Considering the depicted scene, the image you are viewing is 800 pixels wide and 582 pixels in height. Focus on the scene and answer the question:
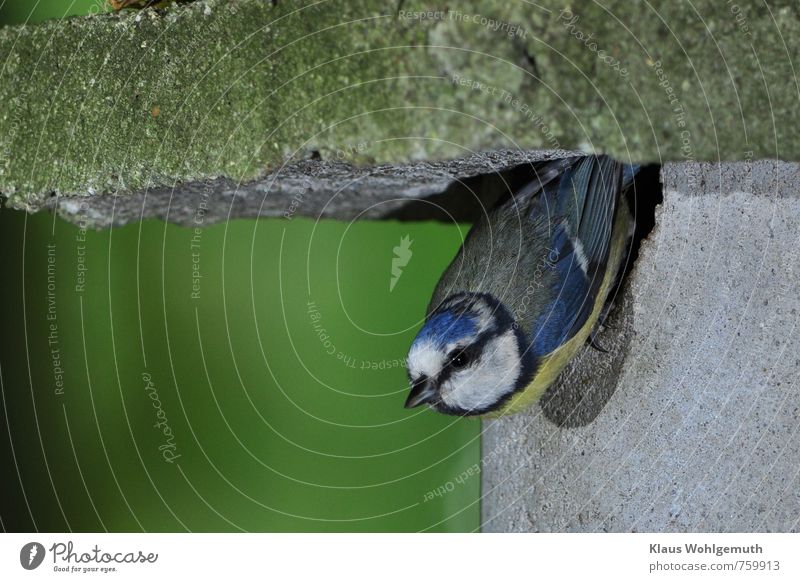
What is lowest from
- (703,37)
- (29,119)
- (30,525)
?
(30,525)

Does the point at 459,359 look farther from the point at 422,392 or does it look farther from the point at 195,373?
the point at 195,373

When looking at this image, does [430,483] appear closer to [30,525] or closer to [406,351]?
[406,351]

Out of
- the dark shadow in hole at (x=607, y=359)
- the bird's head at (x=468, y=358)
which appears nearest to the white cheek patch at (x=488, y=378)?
the bird's head at (x=468, y=358)

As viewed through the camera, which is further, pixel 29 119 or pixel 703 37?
pixel 29 119

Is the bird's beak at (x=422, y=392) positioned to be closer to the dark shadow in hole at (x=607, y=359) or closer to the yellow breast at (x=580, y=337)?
the yellow breast at (x=580, y=337)

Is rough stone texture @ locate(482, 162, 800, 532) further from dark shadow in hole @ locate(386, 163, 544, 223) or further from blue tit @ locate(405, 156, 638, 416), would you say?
dark shadow in hole @ locate(386, 163, 544, 223)

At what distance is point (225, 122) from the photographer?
2.06ft

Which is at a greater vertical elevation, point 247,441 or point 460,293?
point 460,293

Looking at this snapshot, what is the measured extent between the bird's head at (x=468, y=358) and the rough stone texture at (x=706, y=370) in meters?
0.14

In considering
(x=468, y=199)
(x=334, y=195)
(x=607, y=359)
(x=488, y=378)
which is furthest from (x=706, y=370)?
(x=334, y=195)

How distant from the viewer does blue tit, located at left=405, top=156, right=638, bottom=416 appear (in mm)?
670

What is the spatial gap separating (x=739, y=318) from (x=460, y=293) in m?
0.27
